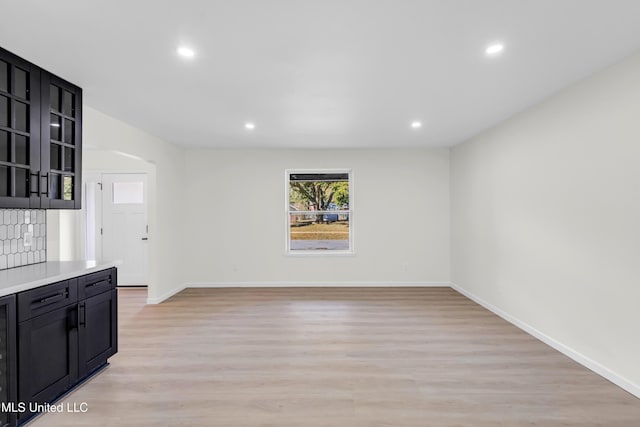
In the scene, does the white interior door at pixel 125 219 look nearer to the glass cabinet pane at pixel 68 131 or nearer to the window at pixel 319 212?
the window at pixel 319 212

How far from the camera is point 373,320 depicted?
4.14 metres

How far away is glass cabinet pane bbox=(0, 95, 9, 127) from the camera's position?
227 centimetres

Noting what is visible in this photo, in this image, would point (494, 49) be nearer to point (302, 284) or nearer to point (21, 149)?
point (21, 149)

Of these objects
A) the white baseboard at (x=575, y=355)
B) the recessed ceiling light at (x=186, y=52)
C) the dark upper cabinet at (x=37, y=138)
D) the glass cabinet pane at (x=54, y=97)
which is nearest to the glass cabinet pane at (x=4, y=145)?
the dark upper cabinet at (x=37, y=138)

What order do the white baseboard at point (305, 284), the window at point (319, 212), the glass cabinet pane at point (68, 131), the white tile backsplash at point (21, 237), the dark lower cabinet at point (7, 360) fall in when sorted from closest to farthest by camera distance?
the dark lower cabinet at point (7, 360), the white tile backsplash at point (21, 237), the glass cabinet pane at point (68, 131), the white baseboard at point (305, 284), the window at point (319, 212)

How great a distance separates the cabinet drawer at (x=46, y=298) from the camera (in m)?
2.09

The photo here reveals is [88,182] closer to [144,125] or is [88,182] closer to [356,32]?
[144,125]

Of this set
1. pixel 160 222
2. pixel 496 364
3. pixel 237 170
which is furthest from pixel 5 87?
pixel 496 364

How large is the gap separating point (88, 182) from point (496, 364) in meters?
6.64

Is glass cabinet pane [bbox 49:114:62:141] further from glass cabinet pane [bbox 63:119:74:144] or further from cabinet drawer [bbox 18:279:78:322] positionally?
cabinet drawer [bbox 18:279:78:322]

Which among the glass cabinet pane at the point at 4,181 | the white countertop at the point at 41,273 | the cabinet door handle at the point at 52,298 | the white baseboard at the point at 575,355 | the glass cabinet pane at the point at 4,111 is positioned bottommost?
the white baseboard at the point at 575,355

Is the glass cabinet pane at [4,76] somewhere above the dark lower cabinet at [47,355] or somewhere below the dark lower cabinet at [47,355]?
above

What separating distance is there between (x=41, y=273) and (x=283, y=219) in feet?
12.7

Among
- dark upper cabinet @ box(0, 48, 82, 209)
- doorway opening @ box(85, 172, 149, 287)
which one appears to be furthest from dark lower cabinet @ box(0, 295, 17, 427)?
doorway opening @ box(85, 172, 149, 287)
